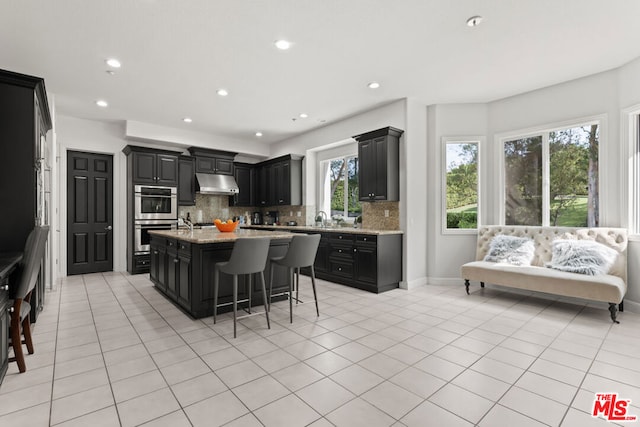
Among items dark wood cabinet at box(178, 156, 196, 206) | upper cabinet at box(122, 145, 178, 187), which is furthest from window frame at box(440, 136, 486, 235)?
upper cabinet at box(122, 145, 178, 187)

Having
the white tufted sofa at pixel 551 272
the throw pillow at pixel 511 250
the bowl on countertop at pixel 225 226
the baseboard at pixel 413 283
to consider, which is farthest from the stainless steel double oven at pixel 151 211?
the throw pillow at pixel 511 250

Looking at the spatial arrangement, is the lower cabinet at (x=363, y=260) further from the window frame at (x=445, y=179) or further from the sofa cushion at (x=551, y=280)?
the sofa cushion at (x=551, y=280)

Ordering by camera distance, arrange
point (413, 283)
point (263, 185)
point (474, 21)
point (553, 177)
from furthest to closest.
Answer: point (263, 185) → point (413, 283) → point (553, 177) → point (474, 21)

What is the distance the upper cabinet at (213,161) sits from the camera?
710 centimetres

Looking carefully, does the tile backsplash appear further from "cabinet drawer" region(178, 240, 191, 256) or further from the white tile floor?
"cabinet drawer" region(178, 240, 191, 256)

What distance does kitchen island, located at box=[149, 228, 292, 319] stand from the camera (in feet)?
11.6

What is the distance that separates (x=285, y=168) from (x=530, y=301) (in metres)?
5.25

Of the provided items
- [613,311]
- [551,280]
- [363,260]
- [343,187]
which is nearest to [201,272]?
[363,260]

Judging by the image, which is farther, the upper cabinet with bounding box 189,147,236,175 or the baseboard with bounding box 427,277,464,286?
the upper cabinet with bounding box 189,147,236,175

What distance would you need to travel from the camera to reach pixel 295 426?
1769mm

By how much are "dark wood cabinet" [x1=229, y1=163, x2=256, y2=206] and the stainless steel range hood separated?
0.38 meters

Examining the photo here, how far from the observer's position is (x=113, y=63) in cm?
380

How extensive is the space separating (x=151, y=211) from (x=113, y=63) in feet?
10.4

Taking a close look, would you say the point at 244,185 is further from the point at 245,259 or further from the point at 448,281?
the point at 448,281
